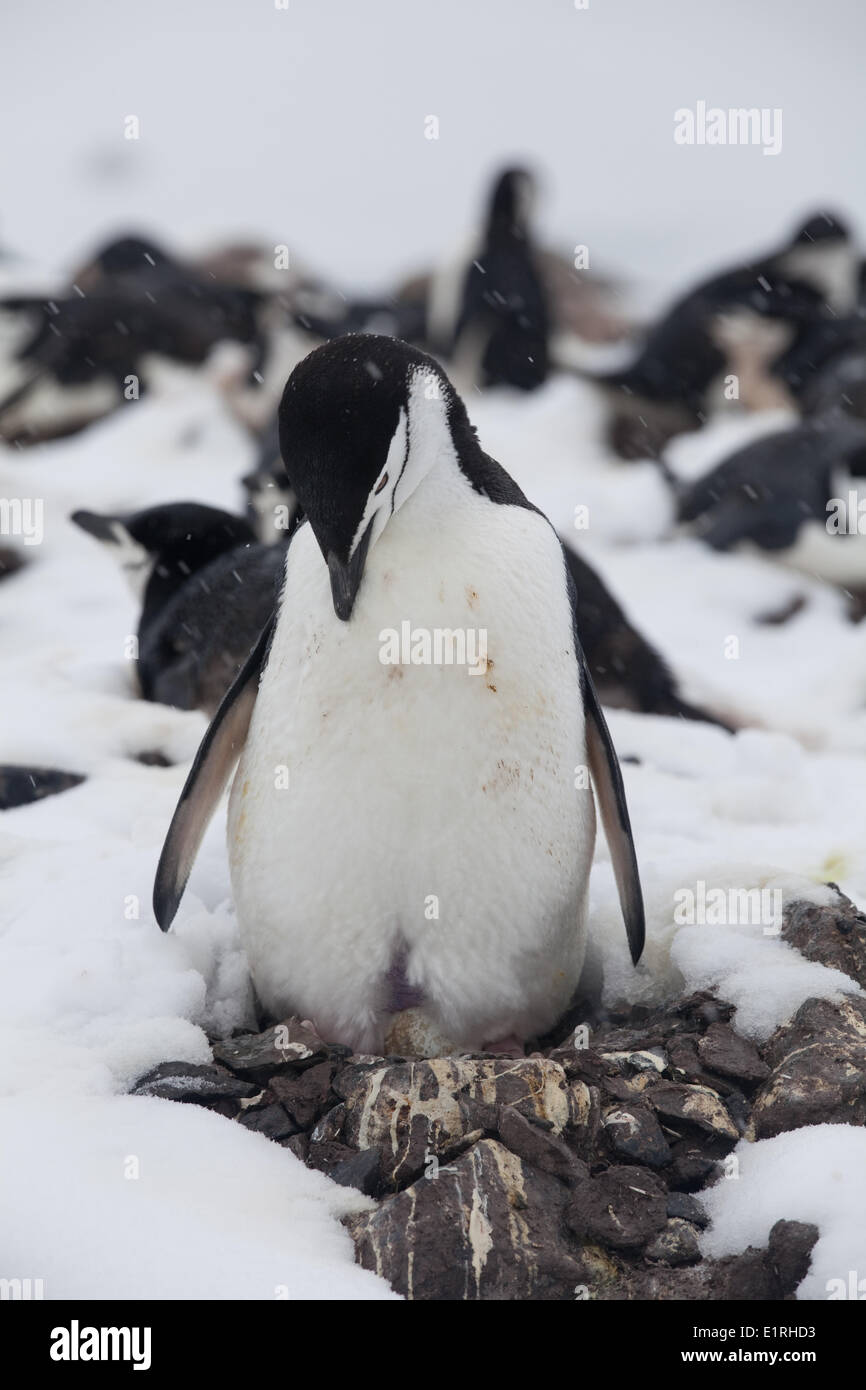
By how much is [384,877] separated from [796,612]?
376 centimetres

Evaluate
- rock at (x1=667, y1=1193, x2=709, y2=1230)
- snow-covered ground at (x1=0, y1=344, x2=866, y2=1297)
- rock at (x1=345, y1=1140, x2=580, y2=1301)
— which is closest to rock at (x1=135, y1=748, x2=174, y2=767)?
snow-covered ground at (x1=0, y1=344, x2=866, y2=1297)

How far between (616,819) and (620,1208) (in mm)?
692

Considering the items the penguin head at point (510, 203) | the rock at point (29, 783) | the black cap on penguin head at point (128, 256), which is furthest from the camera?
the black cap on penguin head at point (128, 256)

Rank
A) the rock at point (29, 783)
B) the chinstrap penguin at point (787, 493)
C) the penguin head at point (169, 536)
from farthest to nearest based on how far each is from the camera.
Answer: the chinstrap penguin at point (787, 493), the penguin head at point (169, 536), the rock at point (29, 783)

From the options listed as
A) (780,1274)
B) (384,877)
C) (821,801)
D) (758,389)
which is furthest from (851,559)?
(780,1274)

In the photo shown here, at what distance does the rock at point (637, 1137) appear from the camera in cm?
Result: 176

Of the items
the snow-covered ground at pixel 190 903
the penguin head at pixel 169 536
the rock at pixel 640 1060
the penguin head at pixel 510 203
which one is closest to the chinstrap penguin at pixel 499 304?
the penguin head at pixel 510 203

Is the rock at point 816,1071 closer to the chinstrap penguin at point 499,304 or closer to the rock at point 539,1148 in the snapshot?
the rock at point 539,1148

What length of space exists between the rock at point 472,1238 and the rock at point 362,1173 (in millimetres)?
63

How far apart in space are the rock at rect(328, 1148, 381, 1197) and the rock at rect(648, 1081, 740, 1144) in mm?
375

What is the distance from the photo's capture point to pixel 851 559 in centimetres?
572

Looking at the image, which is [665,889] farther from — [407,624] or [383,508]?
[383,508]

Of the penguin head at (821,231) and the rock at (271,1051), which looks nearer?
the rock at (271,1051)

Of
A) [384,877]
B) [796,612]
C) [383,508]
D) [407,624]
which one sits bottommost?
[796,612]
